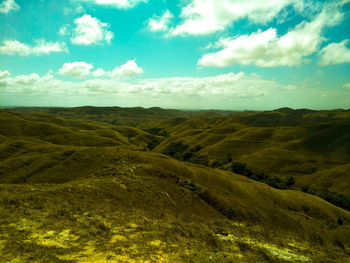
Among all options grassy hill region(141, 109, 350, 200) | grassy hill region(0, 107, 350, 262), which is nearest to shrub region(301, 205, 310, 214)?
grassy hill region(0, 107, 350, 262)

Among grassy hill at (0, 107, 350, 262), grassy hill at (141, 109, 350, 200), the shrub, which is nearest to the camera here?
grassy hill at (0, 107, 350, 262)

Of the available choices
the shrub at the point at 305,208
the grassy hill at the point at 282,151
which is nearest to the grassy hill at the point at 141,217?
the shrub at the point at 305,208

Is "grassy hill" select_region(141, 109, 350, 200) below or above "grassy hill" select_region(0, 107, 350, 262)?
below

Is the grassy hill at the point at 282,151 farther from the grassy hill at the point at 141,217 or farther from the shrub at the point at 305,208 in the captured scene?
the grassy hill at the point at 141,217

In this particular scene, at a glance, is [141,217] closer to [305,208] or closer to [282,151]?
[305,208]

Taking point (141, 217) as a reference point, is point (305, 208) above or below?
below

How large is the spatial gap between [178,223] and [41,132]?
505 feet

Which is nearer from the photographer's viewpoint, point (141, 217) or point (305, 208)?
point (141, 217)

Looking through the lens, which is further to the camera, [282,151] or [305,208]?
[282,151]

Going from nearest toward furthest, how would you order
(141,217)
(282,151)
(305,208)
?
1. (141,217)
2. (305,208)
3. (282,151)

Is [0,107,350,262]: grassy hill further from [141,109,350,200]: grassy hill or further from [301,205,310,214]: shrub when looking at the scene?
[141,109,350,200]: grassy hill

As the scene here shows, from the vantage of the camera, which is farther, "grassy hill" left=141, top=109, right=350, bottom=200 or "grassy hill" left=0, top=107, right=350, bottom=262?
"grassy hill" left=141, top=109, right=350, bottom=200

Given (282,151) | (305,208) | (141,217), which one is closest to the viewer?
(141,217)

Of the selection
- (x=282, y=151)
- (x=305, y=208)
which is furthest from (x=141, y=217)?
(x=282, y=151)
